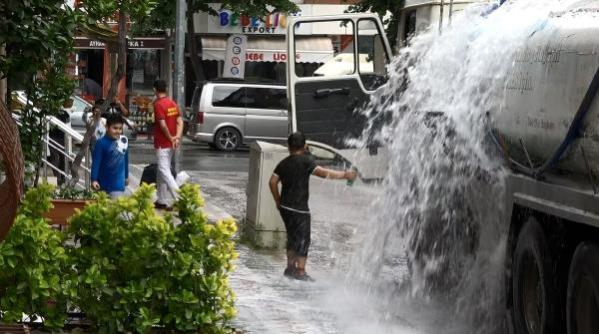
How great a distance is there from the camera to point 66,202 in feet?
40.1

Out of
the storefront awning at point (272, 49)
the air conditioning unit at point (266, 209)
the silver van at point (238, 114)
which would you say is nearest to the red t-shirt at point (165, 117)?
the air conditioning unit at point (266, 209)

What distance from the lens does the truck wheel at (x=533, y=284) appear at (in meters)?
8.19

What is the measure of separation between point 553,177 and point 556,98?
2.04ft

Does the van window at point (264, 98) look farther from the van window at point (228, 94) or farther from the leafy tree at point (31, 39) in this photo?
the leafy tree at point (31, 39)

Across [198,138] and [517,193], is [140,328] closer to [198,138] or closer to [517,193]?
[517,193]

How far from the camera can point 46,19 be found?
1059cm

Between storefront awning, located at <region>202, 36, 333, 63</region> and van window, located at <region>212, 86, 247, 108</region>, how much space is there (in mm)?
10956

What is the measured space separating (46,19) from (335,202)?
10374 mm

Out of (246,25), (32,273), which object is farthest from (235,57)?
(32,273)

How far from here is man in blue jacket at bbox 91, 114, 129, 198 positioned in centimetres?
1275

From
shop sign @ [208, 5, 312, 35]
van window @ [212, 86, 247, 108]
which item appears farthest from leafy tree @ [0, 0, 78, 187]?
shop sign @ [208, 5, 312, 35]

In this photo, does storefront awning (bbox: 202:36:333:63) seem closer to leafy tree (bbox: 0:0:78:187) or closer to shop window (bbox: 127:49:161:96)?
shop window (bbox: 127:49:161:96)

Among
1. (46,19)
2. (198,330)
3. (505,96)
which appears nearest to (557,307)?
(505,96)

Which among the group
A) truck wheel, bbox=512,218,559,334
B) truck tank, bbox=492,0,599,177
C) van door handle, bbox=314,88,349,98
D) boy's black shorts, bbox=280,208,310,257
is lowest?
boy's black shorts, bbox=280,208,310,257
